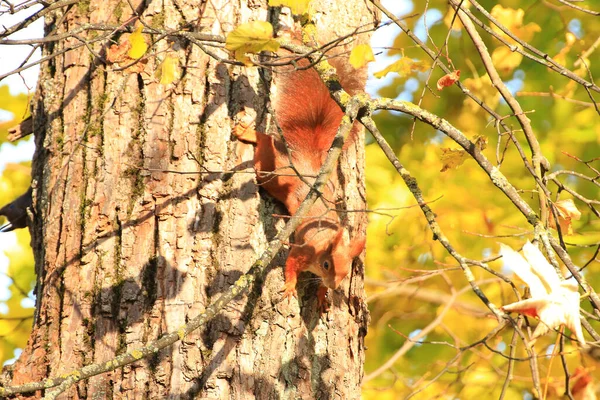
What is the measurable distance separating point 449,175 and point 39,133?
6.81 ft

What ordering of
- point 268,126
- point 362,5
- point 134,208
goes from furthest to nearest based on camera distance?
point 362,5
point 268,126
point 134,208

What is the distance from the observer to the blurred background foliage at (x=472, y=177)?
Answer: 3.33 meters

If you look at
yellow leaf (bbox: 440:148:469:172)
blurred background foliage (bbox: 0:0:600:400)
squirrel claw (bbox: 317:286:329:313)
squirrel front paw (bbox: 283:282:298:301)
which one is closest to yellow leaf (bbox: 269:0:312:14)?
yellow leaf (bbox: 440:148:469:172)

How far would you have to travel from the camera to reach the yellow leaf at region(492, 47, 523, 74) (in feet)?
11.1

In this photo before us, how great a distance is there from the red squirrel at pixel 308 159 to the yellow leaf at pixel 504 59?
3.66 ft

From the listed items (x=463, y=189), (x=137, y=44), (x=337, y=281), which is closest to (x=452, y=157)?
(x=337, y=281)

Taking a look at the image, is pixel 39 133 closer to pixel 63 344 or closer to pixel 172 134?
pixel 172 134

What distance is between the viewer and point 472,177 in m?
3.46

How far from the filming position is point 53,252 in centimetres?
204

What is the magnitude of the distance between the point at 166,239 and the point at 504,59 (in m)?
2.23

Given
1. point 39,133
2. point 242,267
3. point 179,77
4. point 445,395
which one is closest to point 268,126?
point 179,77

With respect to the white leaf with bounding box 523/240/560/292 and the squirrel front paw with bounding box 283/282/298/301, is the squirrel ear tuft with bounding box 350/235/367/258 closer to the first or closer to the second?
the squirrel front paw with bounding box 283/282/298/301

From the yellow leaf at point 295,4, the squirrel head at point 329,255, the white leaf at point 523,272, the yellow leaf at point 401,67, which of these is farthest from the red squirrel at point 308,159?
the white leaf at point 523,272

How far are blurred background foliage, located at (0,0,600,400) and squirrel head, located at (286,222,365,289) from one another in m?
0.40
